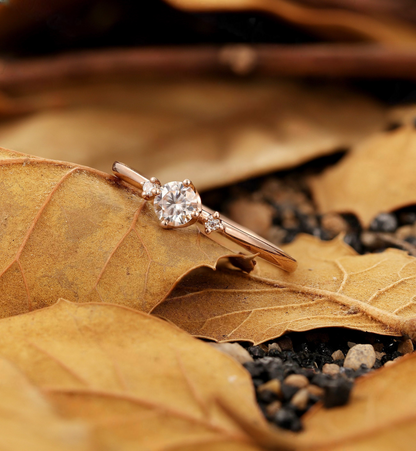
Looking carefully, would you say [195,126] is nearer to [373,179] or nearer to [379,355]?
[373,179]

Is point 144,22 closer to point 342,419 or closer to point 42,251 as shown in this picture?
point 42,251

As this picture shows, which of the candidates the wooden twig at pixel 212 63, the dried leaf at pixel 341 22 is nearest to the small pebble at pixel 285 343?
the wooden twig at pixel 212 63

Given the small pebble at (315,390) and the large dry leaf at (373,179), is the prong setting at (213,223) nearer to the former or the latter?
the small pebble at (315,390)

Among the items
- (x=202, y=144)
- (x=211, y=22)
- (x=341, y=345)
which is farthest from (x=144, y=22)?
(x=341, y=345)

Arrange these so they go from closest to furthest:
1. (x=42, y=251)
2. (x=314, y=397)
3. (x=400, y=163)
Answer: (x=314, y=397) → (x=42, y=251) → (x=400, y=163)

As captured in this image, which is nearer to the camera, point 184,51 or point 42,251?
point 42,251

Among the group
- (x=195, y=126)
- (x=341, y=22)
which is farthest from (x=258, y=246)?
(x=341, y=22)

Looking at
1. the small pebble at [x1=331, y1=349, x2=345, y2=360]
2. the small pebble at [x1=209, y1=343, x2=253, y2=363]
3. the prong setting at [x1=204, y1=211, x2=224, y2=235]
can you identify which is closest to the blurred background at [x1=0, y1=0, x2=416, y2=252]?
the prong setting at [x1=204, y1=211, x2=224, y2=235]
